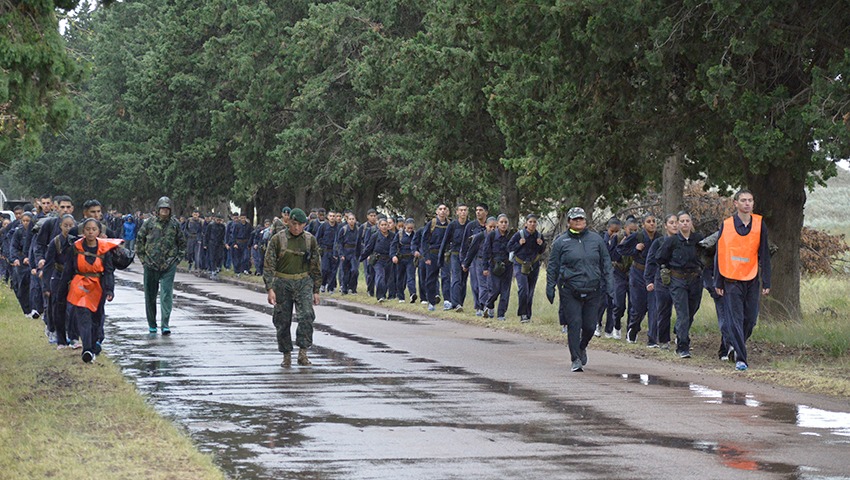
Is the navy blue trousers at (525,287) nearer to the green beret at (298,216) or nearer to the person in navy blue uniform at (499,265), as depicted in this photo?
the person in navy blue uniform at (499,265)

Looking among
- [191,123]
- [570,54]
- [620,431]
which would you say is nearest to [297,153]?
[191,123]

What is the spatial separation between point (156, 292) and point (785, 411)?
1098 centimetres

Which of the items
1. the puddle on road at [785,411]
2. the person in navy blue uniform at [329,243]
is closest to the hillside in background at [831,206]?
the person in navy blue uniform at [329,243]

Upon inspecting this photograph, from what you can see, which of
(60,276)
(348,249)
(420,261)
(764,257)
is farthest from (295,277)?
(348,249)

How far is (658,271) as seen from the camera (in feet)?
62.1

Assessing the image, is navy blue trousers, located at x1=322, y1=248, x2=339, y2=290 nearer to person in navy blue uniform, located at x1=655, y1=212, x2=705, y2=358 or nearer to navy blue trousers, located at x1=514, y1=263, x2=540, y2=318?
navy blue trousers, located at x1=514, y1=263, x2=540, y2=318

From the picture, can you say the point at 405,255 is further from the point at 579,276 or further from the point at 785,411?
the point at 785,411

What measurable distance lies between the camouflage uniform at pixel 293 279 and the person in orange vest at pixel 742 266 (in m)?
4.90

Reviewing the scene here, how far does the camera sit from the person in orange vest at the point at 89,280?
629 inches

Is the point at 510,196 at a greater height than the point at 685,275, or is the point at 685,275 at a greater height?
the point at 510,196

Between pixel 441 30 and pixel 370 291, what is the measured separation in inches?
269

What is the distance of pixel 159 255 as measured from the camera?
67.1 ft

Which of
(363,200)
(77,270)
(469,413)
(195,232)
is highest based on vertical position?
(363,200)

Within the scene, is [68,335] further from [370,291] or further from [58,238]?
[370,291]
